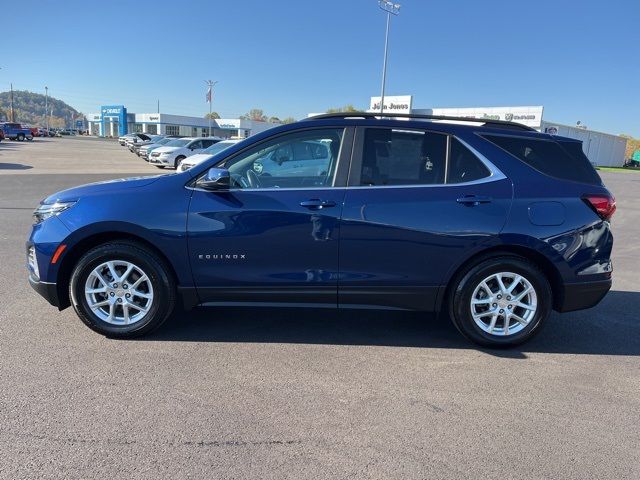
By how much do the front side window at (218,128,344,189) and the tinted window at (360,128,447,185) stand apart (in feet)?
0.92

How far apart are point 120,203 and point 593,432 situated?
12.1 ft

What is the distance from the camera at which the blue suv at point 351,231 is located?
3740 mm

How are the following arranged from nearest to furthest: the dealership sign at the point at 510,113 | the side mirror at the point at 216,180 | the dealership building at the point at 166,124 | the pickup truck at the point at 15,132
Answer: the side mirror at the point at 216,180 < the dealership sign at the point at 510,113 < the pickup truck at the point at 15,132 < the dealership building at the point at 166,124

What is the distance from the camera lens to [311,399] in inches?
124

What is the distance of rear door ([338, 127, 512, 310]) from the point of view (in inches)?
147

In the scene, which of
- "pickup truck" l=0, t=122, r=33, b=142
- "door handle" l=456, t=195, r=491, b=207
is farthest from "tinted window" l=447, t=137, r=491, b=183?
"pickup truck" l=0, t=122, r=33, b=142

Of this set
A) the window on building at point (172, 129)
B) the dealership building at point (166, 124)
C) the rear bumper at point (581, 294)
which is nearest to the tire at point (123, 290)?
the rear bumper at point (581, 294)

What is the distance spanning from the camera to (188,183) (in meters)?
3.80

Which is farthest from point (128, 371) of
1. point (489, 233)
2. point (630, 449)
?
point (630, 449)

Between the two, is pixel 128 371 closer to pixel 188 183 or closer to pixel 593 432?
pixel 188 183

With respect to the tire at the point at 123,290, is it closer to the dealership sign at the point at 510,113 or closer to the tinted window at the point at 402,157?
the tinted window at the point at 402,157

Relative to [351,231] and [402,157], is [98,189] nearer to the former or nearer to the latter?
[351,231]

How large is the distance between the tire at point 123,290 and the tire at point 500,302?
2416mm

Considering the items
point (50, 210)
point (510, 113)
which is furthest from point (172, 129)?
point (50, 210)
